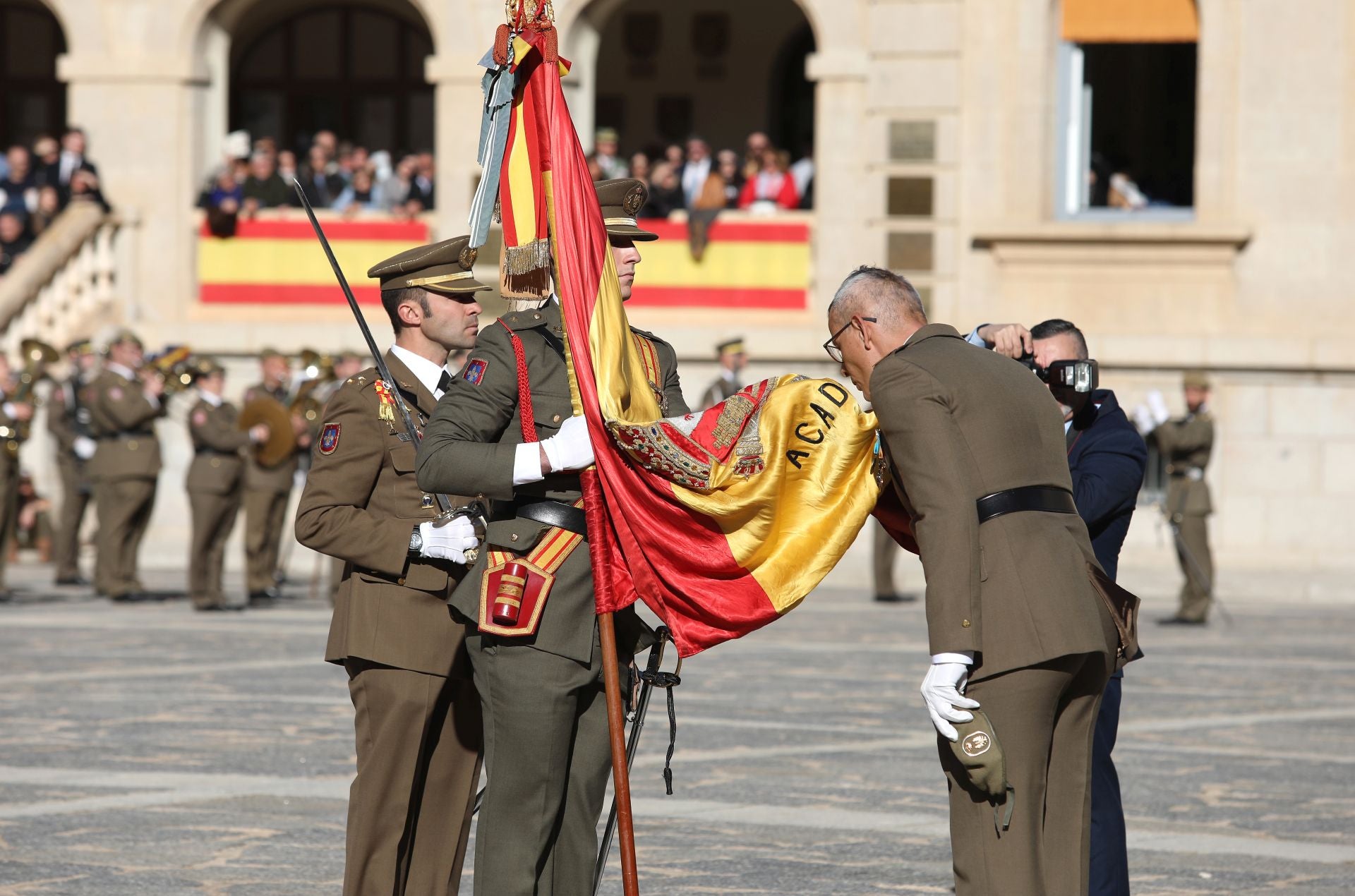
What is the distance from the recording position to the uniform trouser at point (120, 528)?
17422 millimetres

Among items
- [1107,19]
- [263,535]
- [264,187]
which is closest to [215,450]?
[263,535]

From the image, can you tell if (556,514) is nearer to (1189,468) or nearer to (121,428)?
(1189,468)

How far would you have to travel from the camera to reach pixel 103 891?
21.7 ft

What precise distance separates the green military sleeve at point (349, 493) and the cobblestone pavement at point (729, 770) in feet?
5.12

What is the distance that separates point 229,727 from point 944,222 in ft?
42.2

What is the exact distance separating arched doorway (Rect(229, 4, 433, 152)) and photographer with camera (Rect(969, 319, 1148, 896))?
21314mm

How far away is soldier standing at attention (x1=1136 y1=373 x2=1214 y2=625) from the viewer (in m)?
17.4

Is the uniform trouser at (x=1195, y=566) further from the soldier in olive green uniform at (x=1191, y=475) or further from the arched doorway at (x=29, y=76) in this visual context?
the arched doorway at (x=29, y=76)

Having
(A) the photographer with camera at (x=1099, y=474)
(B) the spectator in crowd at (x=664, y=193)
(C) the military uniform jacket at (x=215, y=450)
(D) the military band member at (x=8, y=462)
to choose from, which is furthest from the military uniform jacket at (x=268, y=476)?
(A) the photographer with camera at (x=1099, y=474)

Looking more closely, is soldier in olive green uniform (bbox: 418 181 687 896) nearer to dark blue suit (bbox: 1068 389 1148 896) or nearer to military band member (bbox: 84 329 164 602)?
dark blue suit (bbox: 1068 389 1148 896)

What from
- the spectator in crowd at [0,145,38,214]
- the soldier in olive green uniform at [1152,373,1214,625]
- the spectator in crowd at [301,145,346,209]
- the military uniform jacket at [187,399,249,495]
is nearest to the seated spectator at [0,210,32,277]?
the spectator in crowd at [0,145,38,214]

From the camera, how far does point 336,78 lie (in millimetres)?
27438

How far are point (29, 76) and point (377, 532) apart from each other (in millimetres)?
24494

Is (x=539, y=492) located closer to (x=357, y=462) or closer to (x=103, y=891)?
(x=357, y=462)
